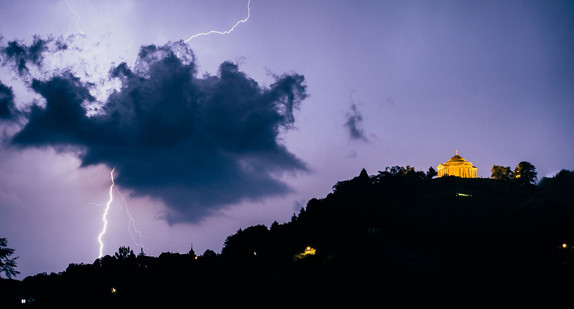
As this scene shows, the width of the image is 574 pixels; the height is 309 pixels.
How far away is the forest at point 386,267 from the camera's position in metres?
29.9

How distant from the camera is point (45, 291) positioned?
46.6 meters

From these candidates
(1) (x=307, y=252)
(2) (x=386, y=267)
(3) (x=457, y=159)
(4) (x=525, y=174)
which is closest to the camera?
(2) (x=386, y=267)

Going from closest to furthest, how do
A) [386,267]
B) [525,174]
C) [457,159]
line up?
[386,267]
[525,174]
[457,159]

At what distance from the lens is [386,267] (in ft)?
117

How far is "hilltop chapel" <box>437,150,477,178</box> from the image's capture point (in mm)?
85312

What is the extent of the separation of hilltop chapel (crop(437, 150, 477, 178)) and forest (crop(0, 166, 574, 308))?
18.0m

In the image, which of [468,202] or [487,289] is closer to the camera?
[487,289]

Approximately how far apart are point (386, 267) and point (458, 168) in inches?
2321

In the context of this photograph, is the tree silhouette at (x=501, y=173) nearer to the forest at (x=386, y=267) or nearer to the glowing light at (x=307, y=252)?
the forest at (x=386, y=267)

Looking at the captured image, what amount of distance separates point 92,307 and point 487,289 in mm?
33807

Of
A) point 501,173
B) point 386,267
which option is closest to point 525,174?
point 501,173

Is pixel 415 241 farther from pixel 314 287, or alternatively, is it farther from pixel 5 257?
pixel 5 257

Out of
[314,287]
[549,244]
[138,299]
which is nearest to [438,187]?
[549,244]

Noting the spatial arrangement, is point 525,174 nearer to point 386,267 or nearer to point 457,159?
point 457,159
